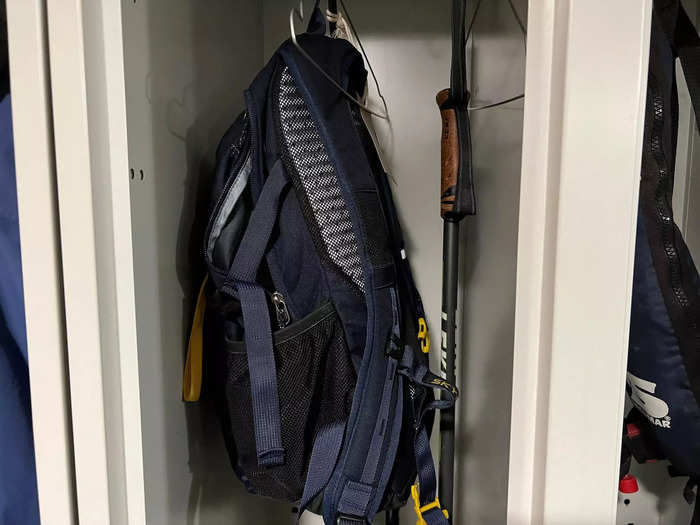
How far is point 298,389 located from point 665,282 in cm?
45

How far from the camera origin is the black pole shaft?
841 millimetres

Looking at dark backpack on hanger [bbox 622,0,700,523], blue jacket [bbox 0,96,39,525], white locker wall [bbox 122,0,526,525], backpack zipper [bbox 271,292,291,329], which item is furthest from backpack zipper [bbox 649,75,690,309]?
blue jacket [bbox 0,96,39,525]

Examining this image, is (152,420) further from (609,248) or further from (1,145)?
(609,248)

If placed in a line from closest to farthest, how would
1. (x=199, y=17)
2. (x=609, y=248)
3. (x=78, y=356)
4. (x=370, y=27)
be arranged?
(x=609, y=248) < (x=78, y=356) < (x=199, y=17) < (x=370, y=27)

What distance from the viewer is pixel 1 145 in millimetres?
596

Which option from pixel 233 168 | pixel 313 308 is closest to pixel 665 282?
pixel 313 308

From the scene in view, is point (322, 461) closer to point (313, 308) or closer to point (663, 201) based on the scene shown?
point (313, 308)

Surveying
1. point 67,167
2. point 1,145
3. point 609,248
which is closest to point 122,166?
point 67,167

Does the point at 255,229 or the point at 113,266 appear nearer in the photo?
the point at 113,266

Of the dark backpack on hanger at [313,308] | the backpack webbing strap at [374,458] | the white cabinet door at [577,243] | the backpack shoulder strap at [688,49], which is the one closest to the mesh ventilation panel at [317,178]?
the dark backpack on hanger at [313,308]

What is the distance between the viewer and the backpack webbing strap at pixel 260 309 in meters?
0.70

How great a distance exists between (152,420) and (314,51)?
52 cm

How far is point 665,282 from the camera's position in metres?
0.56

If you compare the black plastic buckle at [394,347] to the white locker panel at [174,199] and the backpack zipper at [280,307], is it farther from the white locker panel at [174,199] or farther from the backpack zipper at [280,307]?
the white locker panel at [174,199]
